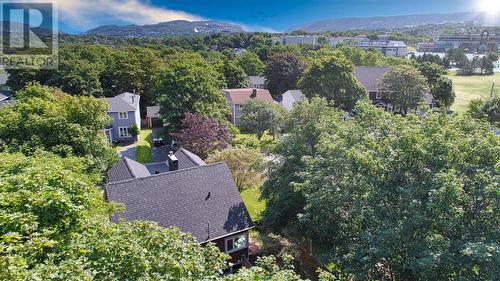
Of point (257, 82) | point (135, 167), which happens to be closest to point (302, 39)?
point (257, 82)

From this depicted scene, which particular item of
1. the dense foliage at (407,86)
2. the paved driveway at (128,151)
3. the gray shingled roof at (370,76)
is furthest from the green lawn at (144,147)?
the gray shingled roof at (370,76)

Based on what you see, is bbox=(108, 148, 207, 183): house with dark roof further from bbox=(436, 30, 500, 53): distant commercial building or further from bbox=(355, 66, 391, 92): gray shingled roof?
bbox=(436, 30, 500, 53): distant commercial building

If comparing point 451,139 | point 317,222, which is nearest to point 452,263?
point 451,139

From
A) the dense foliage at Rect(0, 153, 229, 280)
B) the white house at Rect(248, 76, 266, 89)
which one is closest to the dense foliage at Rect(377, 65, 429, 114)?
the white house at Rect(248, 76, 266, 89)

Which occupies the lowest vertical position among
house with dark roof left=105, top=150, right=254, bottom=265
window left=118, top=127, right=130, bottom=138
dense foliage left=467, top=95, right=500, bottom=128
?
house with dark roof left=105, top=150, right=254, bottom=265

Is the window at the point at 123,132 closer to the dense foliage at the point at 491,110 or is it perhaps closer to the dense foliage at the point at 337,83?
the dense foliage at the point at 337,83
